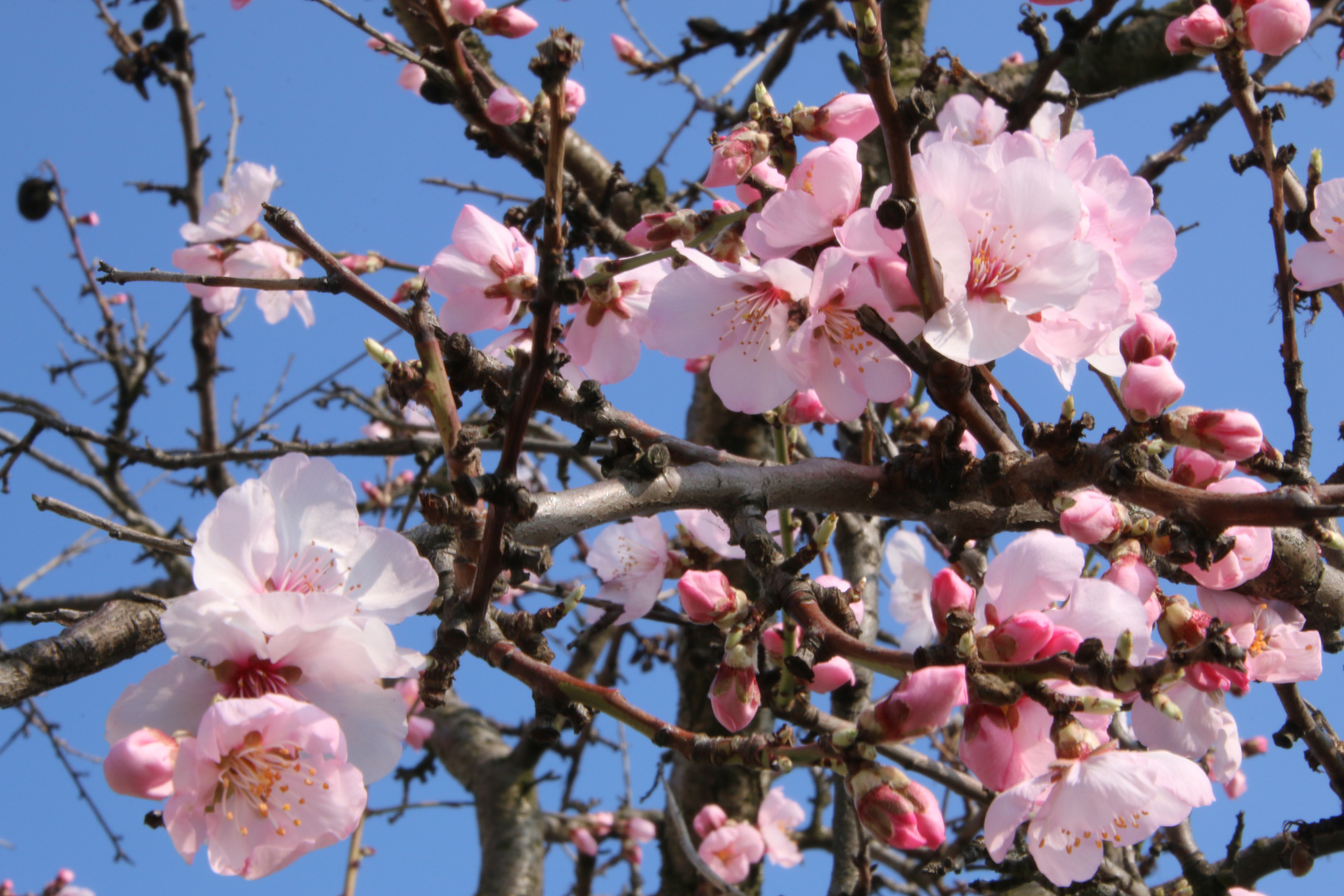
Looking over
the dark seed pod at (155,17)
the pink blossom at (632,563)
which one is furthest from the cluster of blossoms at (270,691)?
the dark seed pod at (155,17)

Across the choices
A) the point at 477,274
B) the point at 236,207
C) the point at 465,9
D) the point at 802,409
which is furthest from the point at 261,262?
the point at 802,409

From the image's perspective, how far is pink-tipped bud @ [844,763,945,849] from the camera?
2.88 ft

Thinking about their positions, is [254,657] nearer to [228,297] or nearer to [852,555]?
[852,555]

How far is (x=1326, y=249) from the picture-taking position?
155 cm

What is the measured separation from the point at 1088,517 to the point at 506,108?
1.57 m

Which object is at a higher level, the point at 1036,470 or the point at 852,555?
the point at 852,555

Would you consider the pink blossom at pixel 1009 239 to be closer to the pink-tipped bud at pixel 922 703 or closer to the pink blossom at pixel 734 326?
the pink blossom at pixel 734 326

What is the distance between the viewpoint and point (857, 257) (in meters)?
1.08

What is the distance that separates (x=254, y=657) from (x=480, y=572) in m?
0.25

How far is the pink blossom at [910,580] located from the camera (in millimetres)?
2408

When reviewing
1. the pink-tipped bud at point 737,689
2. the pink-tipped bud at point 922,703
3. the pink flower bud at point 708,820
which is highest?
the pink flower bud at point 708,820

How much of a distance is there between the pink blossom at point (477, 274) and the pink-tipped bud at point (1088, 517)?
92 cm

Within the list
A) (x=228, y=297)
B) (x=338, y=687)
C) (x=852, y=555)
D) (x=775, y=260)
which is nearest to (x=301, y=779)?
(x=338, y=687)

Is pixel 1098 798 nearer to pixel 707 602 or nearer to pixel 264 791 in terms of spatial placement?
pixel 707 602
